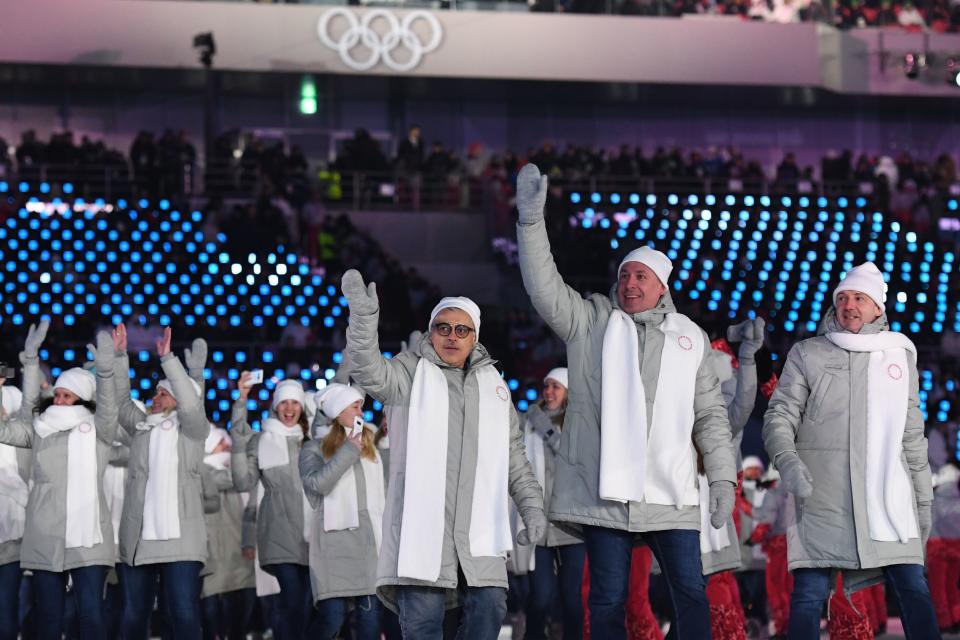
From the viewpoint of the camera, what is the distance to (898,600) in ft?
24.1

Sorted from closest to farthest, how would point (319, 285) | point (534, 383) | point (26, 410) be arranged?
point (26, 410) → point (534, 383) → point (319, 285)

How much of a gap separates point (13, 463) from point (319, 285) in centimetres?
921

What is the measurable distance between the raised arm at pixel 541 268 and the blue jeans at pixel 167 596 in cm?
321

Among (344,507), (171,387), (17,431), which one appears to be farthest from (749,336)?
(17,431)

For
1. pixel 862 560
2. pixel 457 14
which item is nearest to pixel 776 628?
pixel 862 560

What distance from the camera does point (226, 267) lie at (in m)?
19.5

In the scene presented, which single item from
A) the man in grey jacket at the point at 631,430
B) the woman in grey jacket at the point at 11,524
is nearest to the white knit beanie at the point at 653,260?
the man in grey jacket at the point at 631,430

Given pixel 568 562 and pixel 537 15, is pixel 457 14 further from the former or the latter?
pixel 568 562

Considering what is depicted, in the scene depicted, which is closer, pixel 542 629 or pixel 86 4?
pixel 542 629

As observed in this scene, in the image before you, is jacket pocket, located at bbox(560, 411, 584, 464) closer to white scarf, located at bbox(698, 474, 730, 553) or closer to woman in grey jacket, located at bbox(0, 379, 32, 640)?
white scarf, located at bbox(698, 474, 730, 553)

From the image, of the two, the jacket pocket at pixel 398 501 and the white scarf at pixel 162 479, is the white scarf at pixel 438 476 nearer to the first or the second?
the jacket pocket at pixel 398 501

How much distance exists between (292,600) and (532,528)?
3448 mm

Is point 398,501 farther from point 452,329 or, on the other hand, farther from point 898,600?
point 898,600

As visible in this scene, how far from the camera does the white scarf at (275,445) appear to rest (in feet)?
33.9
